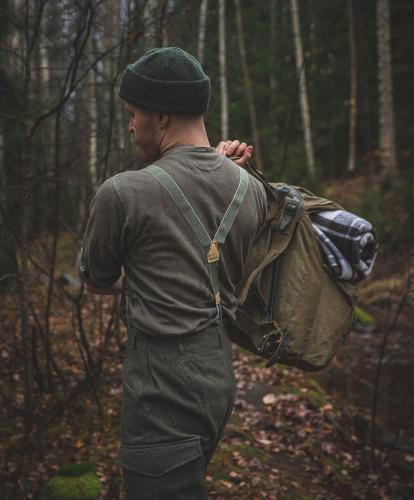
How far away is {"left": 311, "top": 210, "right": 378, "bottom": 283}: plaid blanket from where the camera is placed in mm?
2641

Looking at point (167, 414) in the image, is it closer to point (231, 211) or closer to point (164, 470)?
point (164, 470)

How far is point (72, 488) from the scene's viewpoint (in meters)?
3.73

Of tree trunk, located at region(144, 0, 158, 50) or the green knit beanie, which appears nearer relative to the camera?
the green knit beanie

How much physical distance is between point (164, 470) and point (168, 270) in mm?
760

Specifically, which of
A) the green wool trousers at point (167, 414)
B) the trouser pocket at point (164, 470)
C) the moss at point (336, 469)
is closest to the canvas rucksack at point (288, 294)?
the green wool trousers at point (167, 414)

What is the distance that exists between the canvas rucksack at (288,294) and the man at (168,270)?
1.08ft

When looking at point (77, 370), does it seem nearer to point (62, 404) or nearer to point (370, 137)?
point (62, 404)

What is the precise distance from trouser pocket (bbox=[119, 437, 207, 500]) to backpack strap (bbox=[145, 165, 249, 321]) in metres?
0.56

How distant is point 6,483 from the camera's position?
404cm

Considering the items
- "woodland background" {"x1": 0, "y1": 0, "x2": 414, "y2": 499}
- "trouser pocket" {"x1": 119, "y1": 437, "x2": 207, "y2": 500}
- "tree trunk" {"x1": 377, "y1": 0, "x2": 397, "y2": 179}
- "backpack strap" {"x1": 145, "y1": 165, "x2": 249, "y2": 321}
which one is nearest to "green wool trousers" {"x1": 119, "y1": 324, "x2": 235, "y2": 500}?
"trouser pocket" {"x1": 119, "y1": 437, "x2": 207, "y2": 500}

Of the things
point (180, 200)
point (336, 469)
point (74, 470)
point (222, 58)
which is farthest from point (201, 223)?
point (222, 58)

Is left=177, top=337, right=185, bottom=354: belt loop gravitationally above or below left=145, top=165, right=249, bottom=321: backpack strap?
below

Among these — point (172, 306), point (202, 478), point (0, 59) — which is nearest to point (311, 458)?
point (202, 478)

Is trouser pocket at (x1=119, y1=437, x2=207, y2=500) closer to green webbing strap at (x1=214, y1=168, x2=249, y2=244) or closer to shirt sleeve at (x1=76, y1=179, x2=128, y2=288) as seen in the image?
shirt sleeve at (x1=76, y1=179, x2=128, y2=288)
